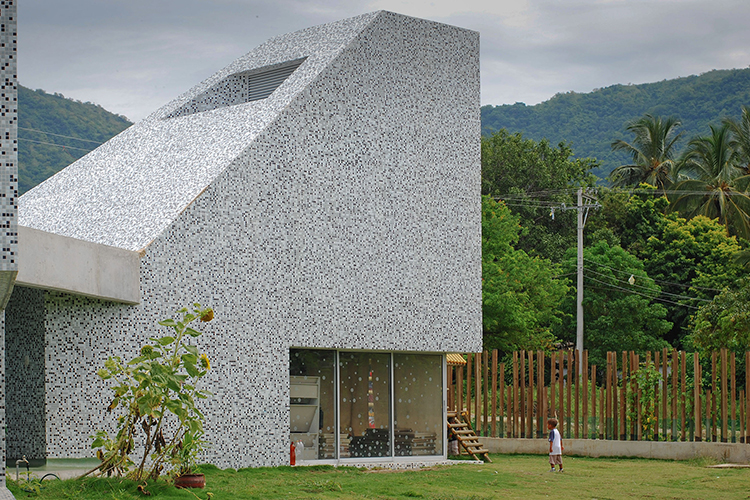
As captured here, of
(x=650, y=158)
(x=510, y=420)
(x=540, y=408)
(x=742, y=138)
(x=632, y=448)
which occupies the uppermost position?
(x=742, y=138)

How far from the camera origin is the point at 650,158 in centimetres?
5172

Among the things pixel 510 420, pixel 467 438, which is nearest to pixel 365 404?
pixel 467 438

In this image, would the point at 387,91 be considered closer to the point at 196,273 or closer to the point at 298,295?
the point at 298,295

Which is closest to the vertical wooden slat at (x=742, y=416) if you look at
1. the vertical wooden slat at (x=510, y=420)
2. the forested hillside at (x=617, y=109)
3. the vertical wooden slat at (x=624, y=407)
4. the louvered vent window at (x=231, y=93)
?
the vertical wooden slat at (x=624, y=407)

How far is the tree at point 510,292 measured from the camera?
105ft

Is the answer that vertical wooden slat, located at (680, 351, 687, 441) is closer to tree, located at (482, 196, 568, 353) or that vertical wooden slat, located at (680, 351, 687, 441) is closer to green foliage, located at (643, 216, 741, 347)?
tree, located at (482, 196, 568, 353)

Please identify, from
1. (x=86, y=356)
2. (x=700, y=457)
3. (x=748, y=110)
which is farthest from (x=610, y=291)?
(x=86, y=356)

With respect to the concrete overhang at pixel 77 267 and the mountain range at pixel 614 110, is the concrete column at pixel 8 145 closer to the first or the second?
the concrete overhang at pixel 77 267

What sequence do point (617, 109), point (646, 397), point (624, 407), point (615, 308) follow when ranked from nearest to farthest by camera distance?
point (646, 397) → point (624, 407) → point (615, 308) → point (617, 109)

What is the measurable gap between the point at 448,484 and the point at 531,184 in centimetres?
3444

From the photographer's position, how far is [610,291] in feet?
126

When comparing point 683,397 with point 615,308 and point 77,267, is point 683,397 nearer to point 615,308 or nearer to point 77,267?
point 77,267

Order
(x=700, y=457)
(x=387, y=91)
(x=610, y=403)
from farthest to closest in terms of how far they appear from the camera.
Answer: (x=610, y=403) < (x=700, y=457) < (x=387, y=91)

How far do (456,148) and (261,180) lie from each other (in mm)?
4867
